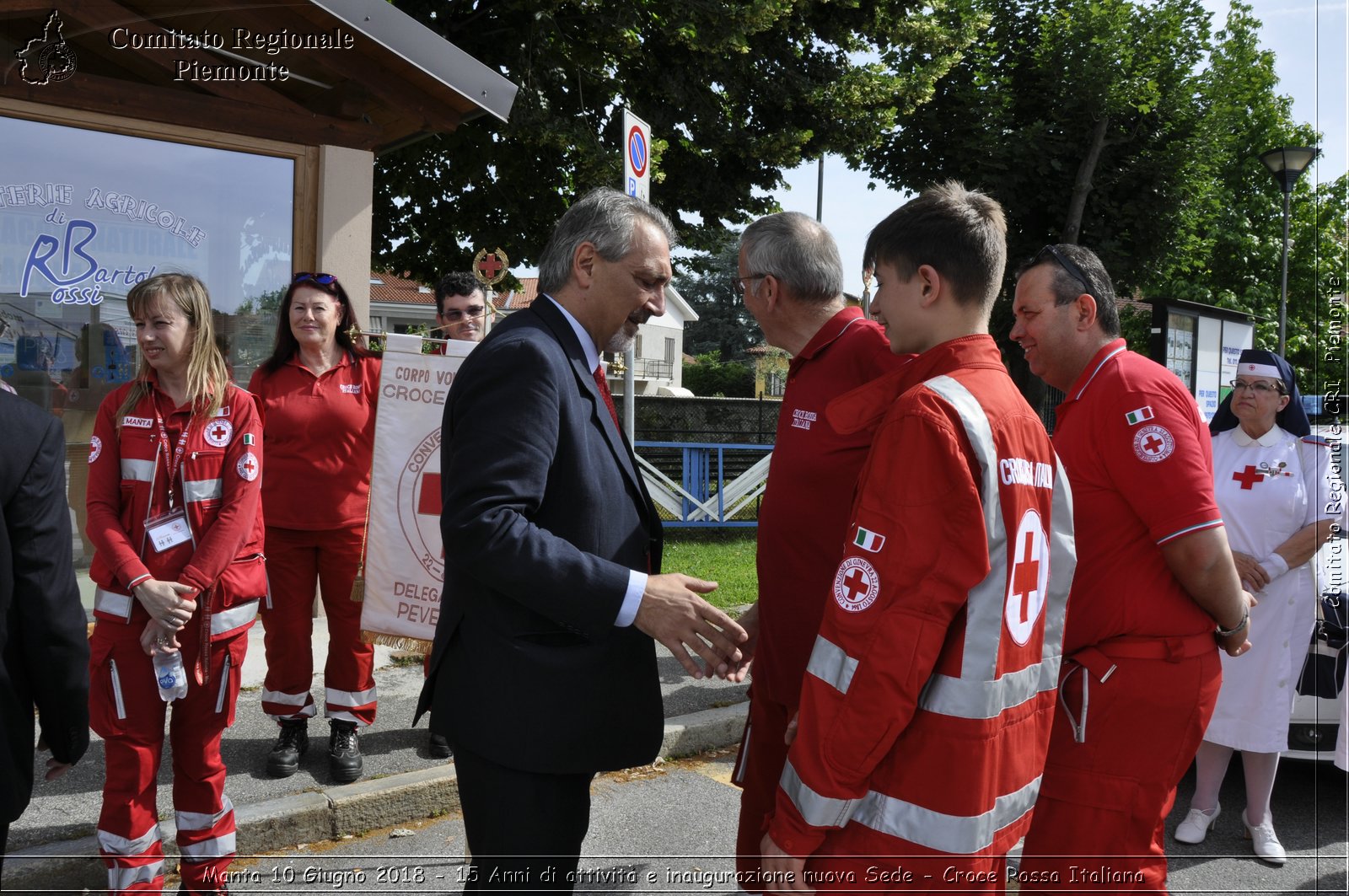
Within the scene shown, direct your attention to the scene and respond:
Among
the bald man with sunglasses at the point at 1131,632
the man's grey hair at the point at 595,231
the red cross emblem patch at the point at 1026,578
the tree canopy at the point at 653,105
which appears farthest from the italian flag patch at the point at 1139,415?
the tree canopy at the point at 653,105

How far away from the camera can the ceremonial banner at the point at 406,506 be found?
453 cm

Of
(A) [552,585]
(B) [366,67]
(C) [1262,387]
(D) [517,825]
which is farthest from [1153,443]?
(B) [366,67]

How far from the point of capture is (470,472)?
2025 millimetres

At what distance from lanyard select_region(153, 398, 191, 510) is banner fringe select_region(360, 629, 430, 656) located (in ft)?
4.49

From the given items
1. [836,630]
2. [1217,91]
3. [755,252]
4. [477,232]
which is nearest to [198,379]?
[755,252]

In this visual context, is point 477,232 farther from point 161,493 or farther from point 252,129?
point 161,493

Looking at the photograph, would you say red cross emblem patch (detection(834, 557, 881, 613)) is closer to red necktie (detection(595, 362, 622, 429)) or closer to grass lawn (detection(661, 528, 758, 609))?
red necktie (detection(595, 362, 622, 429))

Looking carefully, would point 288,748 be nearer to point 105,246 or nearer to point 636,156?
point 105,246

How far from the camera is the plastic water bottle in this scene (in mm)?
3213

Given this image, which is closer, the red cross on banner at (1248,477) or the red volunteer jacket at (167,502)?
the red volunteer jacket at (167,502)

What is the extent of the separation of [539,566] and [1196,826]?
12.4ft

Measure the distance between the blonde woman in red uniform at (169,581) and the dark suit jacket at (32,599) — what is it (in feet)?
2.77

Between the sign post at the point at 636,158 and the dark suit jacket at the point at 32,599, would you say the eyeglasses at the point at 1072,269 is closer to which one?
the dark suit jacket at the point at 32,599

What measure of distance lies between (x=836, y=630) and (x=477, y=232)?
409 inches
